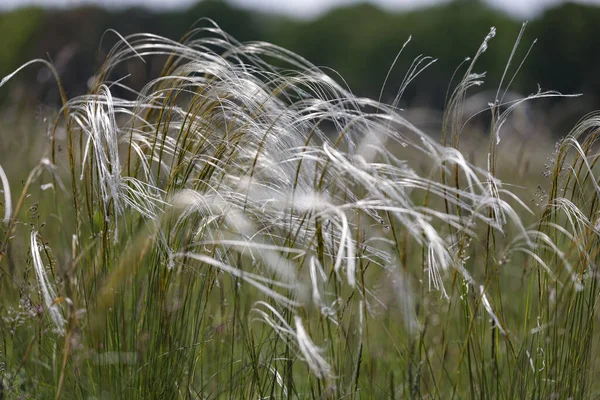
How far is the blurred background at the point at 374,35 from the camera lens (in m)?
15.8

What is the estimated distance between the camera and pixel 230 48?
1419mm

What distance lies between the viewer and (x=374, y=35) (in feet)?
84.5

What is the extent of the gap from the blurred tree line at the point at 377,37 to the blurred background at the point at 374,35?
3cm

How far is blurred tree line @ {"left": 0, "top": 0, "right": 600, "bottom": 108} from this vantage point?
1582 centimetres

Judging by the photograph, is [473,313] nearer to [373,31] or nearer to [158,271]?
[158,271]

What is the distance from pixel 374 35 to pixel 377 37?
0.18 meters

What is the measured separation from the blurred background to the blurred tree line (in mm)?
35

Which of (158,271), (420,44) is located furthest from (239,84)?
(420,44)

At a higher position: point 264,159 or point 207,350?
point 264,159

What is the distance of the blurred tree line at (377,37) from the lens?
15820 mm

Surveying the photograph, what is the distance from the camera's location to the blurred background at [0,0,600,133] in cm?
1577

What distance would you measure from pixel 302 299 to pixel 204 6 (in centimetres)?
2302

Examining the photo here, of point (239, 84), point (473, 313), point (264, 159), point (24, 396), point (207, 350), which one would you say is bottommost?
point (207, 350)

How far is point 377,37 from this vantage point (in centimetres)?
2567
